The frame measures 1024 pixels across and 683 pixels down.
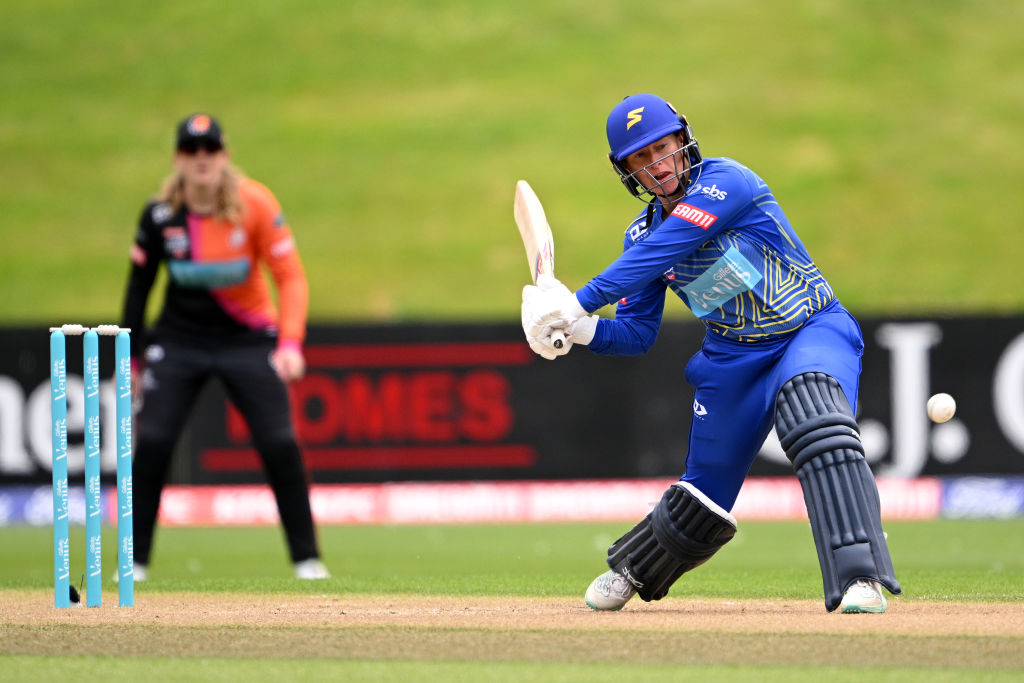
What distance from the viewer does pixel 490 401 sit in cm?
1145

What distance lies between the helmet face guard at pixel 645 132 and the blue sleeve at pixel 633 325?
1.41 feet

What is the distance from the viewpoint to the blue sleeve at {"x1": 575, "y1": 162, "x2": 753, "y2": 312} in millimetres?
4922

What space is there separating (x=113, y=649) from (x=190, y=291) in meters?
2.90

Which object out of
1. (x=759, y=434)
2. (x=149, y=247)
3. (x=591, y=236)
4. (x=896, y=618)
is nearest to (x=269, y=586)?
(x=149, y=247)

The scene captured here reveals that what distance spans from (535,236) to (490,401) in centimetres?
609

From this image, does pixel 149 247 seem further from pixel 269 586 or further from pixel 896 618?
pixel 896 618

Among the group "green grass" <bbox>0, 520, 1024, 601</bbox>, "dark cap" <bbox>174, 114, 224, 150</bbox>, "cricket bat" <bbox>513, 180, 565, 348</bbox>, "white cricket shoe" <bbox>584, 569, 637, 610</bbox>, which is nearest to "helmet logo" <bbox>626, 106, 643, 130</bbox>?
"cricket bat" <bbox>513, 180, 565, 348</bbox>

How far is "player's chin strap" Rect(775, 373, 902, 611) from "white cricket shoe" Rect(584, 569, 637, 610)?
2.56ft

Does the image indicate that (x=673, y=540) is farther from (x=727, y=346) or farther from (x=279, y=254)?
(x=279, y=254)

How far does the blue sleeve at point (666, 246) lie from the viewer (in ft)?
16.1

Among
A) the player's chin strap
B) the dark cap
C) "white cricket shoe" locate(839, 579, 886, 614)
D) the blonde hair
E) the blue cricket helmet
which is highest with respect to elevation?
the dark cap

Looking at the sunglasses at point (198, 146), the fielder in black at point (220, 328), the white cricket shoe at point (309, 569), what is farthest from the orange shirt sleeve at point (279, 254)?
the white cricket shoe at point (309, 569)

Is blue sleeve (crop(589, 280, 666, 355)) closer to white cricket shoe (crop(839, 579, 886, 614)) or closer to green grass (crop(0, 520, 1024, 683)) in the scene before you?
green grass (crop(0, 520, 1024, 683))

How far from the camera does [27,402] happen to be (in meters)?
11.4
